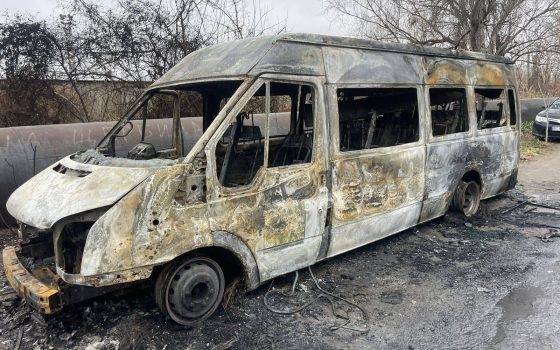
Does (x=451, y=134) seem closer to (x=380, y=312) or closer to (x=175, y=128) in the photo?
(x=380, y=312)

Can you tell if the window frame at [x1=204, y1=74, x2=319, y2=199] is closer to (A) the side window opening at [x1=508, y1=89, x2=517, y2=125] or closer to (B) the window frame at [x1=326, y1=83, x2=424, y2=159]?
(B) the window frame at [x1=326, y1=83, x2=424, y2=159]

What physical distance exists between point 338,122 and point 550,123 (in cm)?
1291

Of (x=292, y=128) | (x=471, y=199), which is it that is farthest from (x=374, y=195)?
(x=471, y=199)

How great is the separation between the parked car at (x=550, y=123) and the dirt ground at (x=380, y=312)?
10.7m

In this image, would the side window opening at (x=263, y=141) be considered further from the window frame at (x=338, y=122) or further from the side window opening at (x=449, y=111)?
the side window opening at (x=449, y=111)

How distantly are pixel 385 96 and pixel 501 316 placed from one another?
2867 millimetres

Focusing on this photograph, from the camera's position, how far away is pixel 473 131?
585cm

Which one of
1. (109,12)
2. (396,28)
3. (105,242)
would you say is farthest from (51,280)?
(396,28)

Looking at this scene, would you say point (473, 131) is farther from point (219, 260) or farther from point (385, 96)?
point (219, 260)

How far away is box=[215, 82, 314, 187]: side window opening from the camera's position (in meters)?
3.76

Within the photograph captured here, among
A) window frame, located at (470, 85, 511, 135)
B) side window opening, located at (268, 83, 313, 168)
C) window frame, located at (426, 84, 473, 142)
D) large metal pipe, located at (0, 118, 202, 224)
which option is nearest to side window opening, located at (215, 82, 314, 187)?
side window opening, located at (268, 83, 313, 168)

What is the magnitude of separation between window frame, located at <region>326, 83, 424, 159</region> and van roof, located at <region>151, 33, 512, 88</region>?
0.38ft

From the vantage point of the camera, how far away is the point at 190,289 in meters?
3.29

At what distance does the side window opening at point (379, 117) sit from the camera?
5.12 meters
